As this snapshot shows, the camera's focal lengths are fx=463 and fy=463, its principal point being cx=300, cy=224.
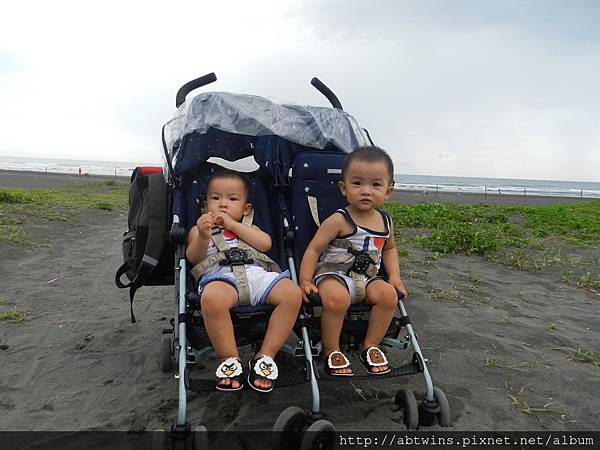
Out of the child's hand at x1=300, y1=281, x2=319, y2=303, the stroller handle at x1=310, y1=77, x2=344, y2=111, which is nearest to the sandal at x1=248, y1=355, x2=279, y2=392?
the child's hand at x1=300, y1=281, x2=319, y2=303

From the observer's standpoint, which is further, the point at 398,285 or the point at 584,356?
the point at 584,356

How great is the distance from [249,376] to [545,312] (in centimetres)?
344

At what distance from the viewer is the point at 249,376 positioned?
2434mm

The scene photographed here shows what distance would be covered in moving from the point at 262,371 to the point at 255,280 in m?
0.57

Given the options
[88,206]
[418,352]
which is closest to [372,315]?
[418,352]

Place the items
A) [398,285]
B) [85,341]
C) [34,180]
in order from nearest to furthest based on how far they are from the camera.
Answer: [398,285] → [85,341] → [34,180]

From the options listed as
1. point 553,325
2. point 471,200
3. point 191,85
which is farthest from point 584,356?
point 471,200

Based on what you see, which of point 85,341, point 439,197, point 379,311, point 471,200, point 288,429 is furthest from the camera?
point 439,197

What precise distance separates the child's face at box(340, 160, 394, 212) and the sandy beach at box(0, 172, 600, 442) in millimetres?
1222

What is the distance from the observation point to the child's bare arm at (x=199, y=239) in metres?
2.85

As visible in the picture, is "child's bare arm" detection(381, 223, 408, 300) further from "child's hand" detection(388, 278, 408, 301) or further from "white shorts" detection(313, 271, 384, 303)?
"white shorts" detection(313, 271, 384, 303)

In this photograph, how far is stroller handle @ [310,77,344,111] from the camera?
172 inches

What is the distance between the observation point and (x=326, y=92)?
4418 mm

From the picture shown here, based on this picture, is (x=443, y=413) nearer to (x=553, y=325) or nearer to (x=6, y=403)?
(x=553, y=325)
